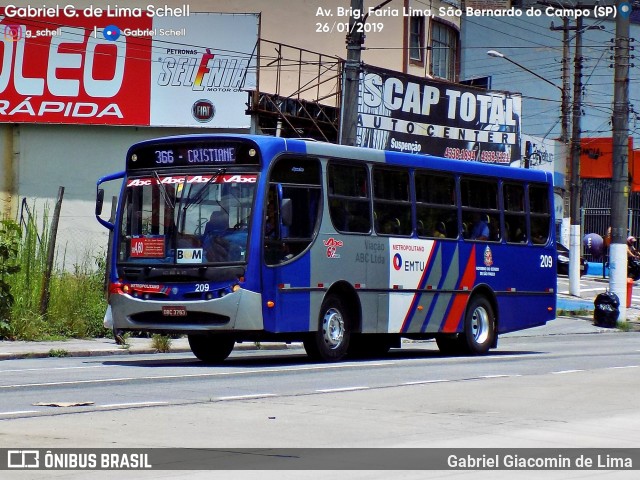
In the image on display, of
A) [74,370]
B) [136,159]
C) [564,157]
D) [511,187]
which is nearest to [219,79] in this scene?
[511,187]

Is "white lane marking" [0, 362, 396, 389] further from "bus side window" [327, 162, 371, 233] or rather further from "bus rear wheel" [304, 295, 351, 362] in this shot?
"bus side window" [327, 162, 371, 233]

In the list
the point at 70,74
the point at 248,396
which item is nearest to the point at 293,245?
the point at 248,396

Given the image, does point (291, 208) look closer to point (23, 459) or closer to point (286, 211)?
point (286, 211)

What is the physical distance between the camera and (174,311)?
55.9 feet

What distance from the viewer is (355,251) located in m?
18.7

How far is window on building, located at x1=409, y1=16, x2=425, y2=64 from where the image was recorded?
41375 mm

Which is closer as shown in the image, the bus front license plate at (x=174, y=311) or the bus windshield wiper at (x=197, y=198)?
the bus front license plate at (x=174, y=311)

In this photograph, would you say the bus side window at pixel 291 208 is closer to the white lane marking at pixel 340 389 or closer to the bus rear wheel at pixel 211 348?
the bus rear wheel at pixel 211 348

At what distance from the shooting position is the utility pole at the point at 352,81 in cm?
2425

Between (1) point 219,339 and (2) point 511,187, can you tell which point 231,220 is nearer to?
(1) point 219,339

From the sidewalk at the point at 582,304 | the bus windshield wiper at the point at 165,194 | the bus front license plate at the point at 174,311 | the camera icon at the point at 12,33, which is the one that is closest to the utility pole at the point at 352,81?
the bus windshield wiper at the point at 165,194

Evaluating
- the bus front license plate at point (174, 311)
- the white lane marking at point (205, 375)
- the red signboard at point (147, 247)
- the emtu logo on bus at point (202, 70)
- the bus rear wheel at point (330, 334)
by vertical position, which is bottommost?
the white lane marking at point (205, 375)

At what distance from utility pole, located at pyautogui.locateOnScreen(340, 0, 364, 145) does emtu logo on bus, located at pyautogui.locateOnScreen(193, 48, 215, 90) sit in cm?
1068

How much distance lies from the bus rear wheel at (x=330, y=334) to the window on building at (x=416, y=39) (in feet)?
78.5
